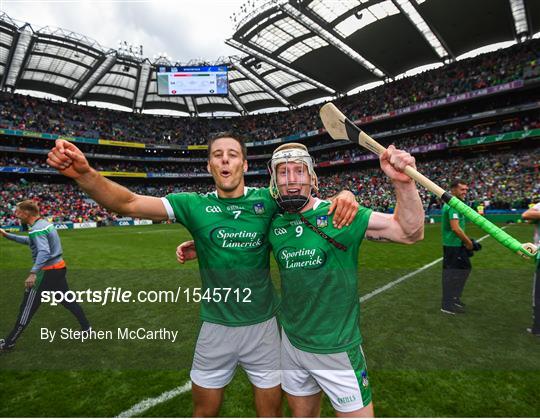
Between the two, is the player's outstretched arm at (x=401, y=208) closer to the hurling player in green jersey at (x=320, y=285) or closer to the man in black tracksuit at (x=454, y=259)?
the hurling player in green jersey at (x=320, y=285)

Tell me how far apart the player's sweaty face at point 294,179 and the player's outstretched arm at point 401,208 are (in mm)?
532

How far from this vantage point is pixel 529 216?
182 inches

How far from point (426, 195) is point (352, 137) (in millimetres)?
32445

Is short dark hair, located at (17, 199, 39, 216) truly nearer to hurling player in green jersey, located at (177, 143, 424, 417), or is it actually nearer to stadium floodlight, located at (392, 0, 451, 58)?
hurling player in green jersey, located at (177, 143, 424, 417)

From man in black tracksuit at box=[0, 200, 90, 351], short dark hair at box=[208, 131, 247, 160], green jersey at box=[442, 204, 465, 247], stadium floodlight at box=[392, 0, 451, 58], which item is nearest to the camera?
short dark hair at box=[208, 131, 247, 160]

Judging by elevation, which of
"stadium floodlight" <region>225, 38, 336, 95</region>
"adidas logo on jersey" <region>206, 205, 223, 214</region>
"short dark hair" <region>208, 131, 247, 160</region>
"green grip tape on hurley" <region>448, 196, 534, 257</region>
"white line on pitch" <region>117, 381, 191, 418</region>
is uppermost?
"stadium floodlight" <region>225, 38, 336, 95</region>

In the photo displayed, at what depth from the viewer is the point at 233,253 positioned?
2.39 metres

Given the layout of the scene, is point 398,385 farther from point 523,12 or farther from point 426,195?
point 523,12

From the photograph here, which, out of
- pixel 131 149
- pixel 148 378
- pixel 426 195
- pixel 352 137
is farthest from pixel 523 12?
pixel 131 149

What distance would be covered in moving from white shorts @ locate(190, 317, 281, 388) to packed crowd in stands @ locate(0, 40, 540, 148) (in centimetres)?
4232

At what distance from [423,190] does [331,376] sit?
3512cm

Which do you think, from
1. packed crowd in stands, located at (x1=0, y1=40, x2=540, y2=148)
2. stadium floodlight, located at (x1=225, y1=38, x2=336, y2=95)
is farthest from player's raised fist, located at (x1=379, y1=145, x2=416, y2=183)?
packed crowd in stands, located at (x1=0, y1=40, x2=540, y2=148)

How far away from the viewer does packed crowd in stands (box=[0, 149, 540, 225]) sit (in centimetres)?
2831

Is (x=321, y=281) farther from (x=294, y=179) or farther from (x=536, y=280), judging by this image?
(x=536, y=280)
